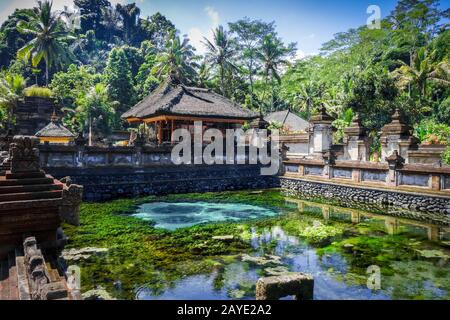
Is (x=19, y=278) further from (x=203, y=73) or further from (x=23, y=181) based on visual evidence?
(x=203, y=73)

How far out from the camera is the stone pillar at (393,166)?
50.5ft

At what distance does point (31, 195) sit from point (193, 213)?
9535 mm

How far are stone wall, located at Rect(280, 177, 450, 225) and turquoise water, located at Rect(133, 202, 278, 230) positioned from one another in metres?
4.72

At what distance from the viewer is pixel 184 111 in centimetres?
2280

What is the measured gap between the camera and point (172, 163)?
20.7m

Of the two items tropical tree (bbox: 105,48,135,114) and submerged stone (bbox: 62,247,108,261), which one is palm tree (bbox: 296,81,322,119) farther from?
submerged stone (bbox: 62,247,108,261)

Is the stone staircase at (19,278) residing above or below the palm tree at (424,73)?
below

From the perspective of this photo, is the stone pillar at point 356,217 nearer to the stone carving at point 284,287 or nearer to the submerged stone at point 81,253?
the stone carving at point 284,287

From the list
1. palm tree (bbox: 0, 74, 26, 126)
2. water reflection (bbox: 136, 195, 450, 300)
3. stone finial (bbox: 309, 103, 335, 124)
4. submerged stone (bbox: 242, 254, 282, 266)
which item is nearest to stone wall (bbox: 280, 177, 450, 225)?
water reflection (bbox: 136, 195, 450, 300)

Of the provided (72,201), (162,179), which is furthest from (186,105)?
(72,201)

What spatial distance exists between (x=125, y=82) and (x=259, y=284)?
41.6 meters

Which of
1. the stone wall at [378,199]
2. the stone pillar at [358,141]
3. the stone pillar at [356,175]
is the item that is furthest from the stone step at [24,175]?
the stone pillar at [358,141]

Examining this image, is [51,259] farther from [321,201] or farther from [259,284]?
[321,201]

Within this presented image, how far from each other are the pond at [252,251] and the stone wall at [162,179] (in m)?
2.52
